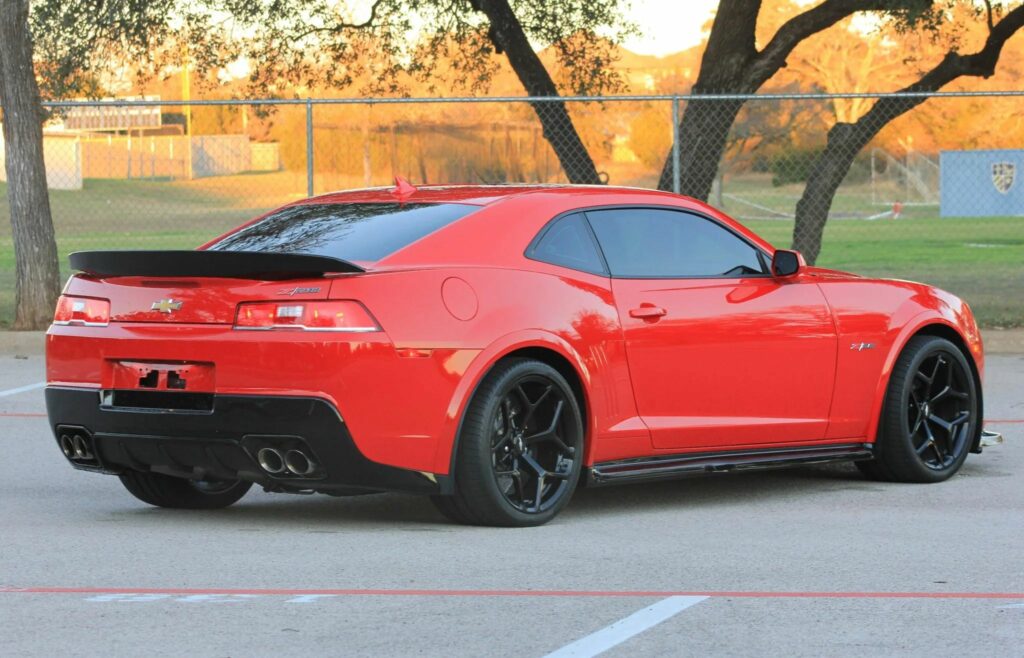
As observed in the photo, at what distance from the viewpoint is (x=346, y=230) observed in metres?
7.70

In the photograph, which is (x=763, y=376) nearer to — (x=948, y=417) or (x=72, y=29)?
(x=948, y=417)

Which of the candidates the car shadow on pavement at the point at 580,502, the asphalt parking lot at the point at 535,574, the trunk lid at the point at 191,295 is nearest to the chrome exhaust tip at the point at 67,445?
the asphalt parking lot at the point at 535,574

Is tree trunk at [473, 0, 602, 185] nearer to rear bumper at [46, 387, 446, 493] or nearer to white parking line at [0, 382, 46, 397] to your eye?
white parking line at [0, 382, 46, 397]

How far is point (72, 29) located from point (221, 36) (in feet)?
9.20

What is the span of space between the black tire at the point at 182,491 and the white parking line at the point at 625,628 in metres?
2.78

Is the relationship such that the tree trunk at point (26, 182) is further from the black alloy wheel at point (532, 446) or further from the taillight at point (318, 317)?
the taillight at point (318, 317)

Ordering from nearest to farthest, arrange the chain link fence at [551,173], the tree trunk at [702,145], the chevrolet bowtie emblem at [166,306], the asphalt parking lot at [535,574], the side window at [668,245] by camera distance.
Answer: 1. the asphalt parking lot at [535,574]
2. the chevrolet bowtie emblem at [166,306]
3. the side window at [668,245]
4. the chain link fence at [551,173]
5. the tree trunk at [702,145]

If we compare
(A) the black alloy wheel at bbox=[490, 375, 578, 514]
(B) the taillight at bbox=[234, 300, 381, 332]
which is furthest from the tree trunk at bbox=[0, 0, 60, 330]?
(B) the taillight at bbox=[234, 300, 381, 332]

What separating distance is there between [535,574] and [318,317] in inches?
52.5

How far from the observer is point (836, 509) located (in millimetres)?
8188

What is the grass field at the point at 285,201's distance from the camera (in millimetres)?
24425

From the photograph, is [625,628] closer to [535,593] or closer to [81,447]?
[535,593]

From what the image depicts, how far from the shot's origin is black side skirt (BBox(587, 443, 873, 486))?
784cm

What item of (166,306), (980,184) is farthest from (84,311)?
(980,184)
